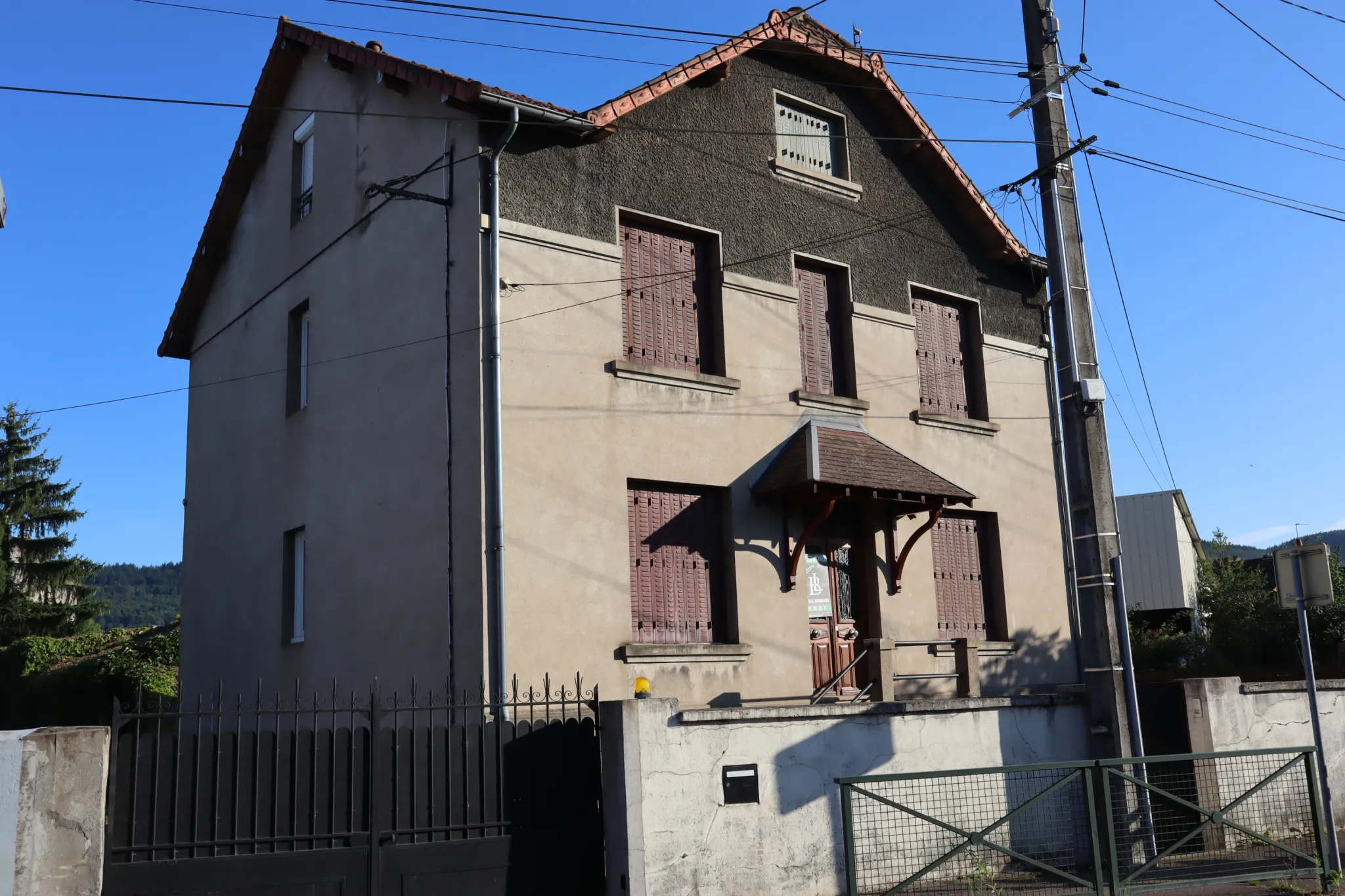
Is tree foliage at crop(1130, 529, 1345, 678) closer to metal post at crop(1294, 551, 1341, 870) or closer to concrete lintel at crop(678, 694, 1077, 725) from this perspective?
metal post at crop(1294, 551, 1341, 870)

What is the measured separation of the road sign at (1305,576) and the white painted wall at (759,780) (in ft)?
11.5

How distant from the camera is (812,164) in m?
16.5

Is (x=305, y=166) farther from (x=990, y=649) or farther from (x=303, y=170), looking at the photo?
(x=990, y=649)

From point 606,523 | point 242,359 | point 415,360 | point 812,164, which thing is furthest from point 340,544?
point 812,164

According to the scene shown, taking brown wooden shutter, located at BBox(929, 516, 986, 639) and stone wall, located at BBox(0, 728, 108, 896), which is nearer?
stone wall, located at BBox(0, 728, 108, 896)

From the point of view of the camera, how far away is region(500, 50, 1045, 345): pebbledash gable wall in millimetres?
13711

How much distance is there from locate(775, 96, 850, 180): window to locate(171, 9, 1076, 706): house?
0.06 m

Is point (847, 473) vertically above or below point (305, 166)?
below

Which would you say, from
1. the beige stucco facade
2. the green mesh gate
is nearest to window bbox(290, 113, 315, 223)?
the beige stucco facade

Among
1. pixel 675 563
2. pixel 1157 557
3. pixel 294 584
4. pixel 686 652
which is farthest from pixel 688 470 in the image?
pixel 1157 557

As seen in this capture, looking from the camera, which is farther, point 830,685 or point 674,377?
point 674,377

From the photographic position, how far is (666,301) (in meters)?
14.5

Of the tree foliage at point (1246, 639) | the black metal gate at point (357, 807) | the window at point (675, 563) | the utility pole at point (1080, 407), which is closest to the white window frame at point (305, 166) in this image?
the window at point (675, 563)

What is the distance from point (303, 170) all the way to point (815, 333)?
7.46 m
